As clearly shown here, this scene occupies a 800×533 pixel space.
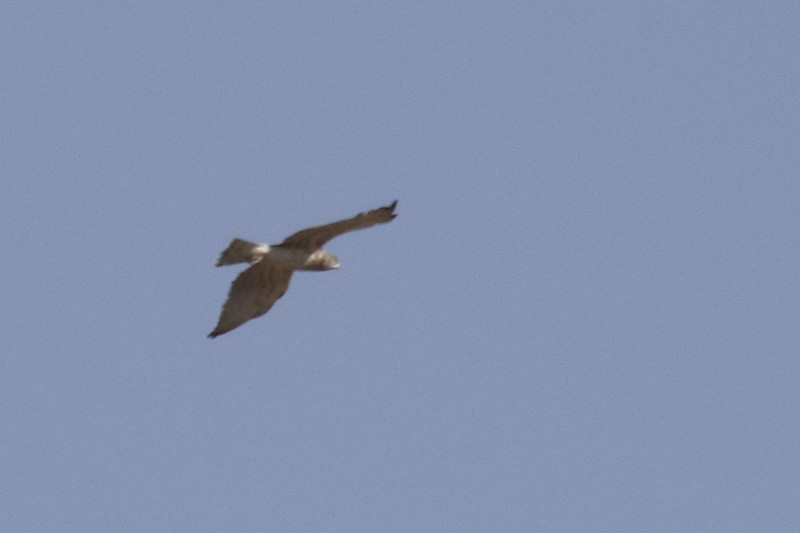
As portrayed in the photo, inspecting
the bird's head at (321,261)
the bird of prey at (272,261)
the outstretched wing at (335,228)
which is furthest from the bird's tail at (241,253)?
the bird's head at (321,261)

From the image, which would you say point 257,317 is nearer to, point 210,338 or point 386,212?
point 210,338

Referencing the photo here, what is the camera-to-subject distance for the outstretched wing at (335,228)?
2498cm

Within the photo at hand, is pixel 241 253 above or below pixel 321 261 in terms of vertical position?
below

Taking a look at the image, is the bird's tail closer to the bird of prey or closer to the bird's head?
the bird of prey

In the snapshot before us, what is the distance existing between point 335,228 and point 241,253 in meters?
1.13

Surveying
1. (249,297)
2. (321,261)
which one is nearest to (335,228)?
(321,261)

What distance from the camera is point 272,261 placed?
26.1m

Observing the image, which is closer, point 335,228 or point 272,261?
point 335,228

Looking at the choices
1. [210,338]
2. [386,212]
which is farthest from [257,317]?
[386,212]

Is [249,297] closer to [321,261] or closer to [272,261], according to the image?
[272,261]

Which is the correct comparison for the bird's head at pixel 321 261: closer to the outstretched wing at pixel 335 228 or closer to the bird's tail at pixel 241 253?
the outstretched wing at pixel 335 228

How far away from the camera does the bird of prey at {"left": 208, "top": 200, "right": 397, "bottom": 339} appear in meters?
25.5

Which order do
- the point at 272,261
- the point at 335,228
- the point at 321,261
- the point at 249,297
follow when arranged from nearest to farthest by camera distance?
the point at 335,228 < the point at 272,261 < the point at 321,261 < the point at 249,297

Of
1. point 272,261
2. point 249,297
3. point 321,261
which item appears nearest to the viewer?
point 272,261
